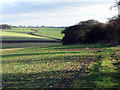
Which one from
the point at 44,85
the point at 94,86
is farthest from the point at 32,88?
the point at 94,86

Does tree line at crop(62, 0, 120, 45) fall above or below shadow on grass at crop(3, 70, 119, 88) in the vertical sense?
above

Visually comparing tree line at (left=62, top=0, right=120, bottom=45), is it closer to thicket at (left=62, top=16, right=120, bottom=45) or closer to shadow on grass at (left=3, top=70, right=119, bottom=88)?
thicket at (left=62, top=16, right=120, bottom=45)

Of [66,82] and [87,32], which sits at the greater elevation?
[87,32]

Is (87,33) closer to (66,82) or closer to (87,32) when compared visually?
(87,32)

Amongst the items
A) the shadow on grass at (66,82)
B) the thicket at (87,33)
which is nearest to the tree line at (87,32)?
the thicket at (87,33)

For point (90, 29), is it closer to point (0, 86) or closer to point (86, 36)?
point (86, 36)

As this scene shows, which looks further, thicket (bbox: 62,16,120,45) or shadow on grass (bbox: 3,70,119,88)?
thicket (bbox: 62,16,120,45)

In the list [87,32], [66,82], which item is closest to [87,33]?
[87,32]

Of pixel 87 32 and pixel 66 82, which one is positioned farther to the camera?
pixel 87 32

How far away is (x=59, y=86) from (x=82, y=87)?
1242mm

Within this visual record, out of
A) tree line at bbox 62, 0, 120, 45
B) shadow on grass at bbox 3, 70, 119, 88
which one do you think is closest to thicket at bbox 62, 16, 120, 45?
tree line at bbox 62, 0, 120, 45

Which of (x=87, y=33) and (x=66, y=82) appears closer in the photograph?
(x=66, y=82)

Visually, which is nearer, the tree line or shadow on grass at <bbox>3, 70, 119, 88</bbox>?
shadow on grass at <bbox>3, 70, 119, 88</bbox>

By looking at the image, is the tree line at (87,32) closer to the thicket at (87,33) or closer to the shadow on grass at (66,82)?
the thicket at (87,33)
